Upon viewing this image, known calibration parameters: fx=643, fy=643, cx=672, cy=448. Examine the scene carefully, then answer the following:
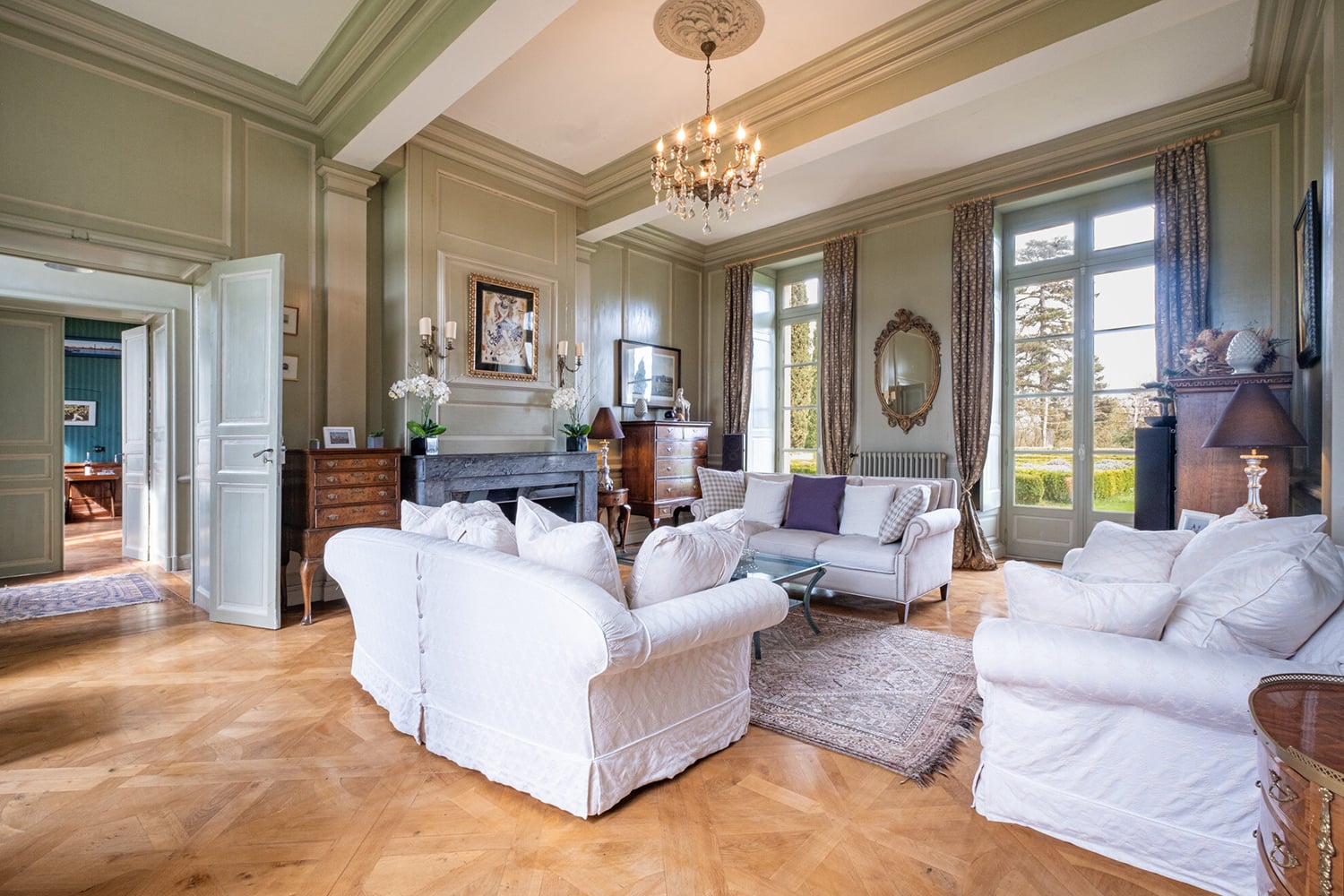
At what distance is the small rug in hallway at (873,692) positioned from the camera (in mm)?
2316

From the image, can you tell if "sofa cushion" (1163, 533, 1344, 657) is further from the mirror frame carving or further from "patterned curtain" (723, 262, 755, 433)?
"patterned curtain" (723, 262, 755, 433)

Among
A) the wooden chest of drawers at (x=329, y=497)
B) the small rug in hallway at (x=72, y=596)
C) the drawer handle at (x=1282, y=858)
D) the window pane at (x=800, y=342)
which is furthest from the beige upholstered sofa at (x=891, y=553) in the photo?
the small rug in hallway at (x=72, y=596)

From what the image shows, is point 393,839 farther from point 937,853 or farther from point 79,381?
point 79,381

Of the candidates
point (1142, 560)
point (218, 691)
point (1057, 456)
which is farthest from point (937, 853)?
point (1057, 456)

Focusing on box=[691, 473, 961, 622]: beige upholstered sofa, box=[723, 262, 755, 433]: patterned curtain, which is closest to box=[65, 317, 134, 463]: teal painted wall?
box=[723, 262, 755, 433]: patterned curtain

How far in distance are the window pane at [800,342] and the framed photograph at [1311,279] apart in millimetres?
4170

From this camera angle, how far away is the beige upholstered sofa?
3.82 m

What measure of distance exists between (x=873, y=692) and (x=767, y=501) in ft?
7.13

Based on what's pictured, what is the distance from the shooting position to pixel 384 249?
4.87 metres

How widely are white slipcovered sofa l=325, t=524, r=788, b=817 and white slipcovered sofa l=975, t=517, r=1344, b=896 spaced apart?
82cm

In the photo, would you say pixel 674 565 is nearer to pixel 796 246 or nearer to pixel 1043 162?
pixel 1043 162

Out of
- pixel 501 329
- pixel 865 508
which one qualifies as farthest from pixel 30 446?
pixel 865 508

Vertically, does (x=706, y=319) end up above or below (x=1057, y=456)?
above

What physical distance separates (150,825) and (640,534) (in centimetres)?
514
